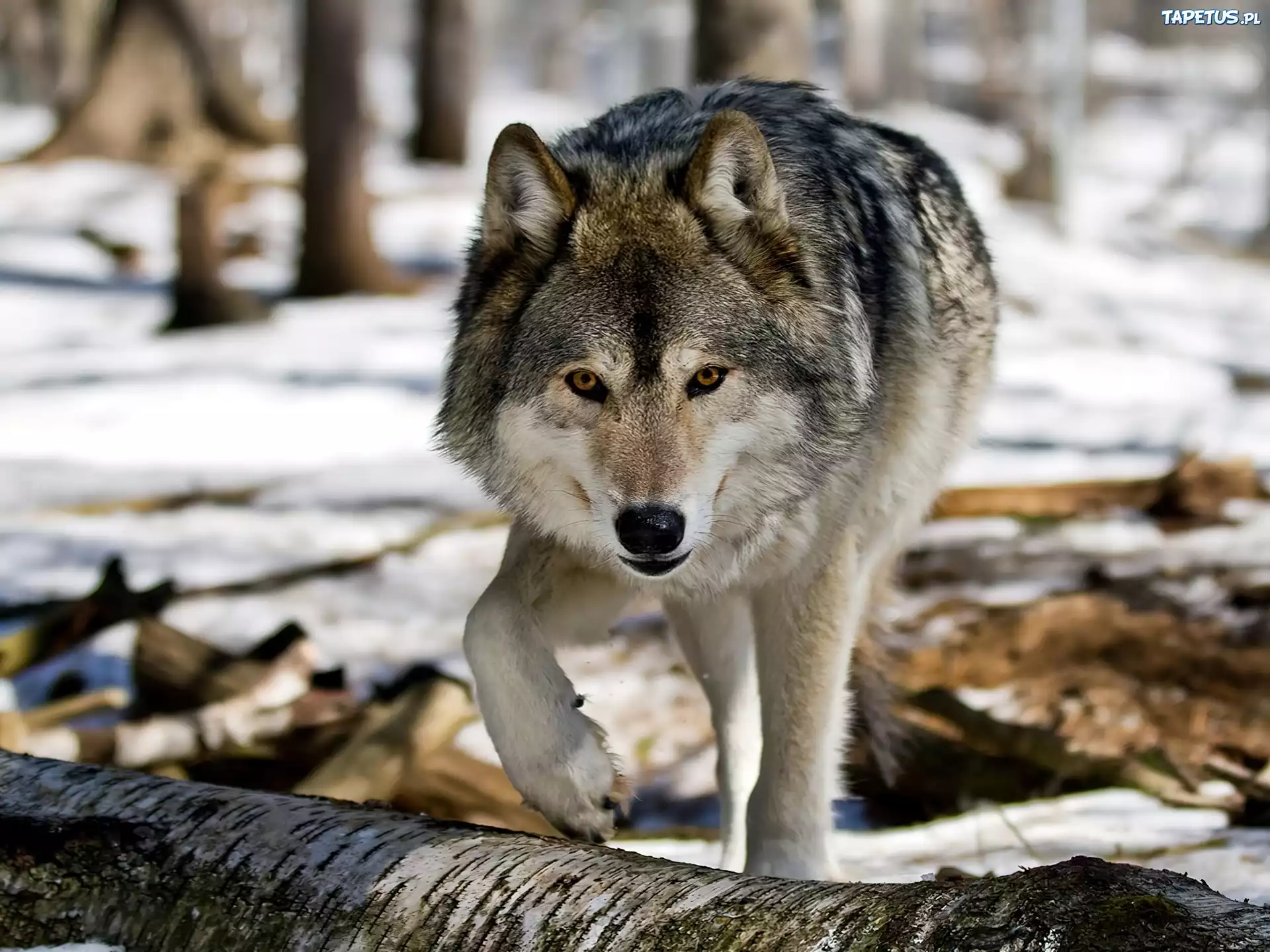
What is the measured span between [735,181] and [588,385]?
1.92 feet

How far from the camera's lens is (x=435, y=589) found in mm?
6148

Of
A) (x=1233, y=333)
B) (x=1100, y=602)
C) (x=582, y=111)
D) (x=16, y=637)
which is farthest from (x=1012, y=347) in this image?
(x=582, y=111)

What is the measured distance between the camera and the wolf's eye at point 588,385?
120 inches

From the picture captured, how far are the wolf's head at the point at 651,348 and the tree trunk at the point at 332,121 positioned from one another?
9947mm

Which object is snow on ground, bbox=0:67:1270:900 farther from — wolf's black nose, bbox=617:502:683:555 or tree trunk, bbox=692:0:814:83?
tree trunk, bbox=692:0:814:83

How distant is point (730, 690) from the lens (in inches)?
162

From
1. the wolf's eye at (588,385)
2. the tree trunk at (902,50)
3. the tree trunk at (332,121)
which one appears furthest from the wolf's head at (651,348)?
the tree trunk at (902,50)

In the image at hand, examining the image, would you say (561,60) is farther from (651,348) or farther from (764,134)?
(651,348)

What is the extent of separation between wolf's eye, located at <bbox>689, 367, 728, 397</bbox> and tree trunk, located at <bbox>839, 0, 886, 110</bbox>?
92.1 feet

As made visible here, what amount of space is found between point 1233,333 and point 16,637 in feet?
37.9

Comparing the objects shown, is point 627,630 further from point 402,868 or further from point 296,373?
point 296,373

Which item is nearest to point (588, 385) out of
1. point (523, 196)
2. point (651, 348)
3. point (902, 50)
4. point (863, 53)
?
point (651, 348)

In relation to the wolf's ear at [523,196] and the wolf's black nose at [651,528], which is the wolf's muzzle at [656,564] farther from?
the wolf's ear at [523,196]

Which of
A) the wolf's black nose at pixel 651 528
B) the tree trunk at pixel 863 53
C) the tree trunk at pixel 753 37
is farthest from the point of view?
the tree trunk at pixel 863 53
